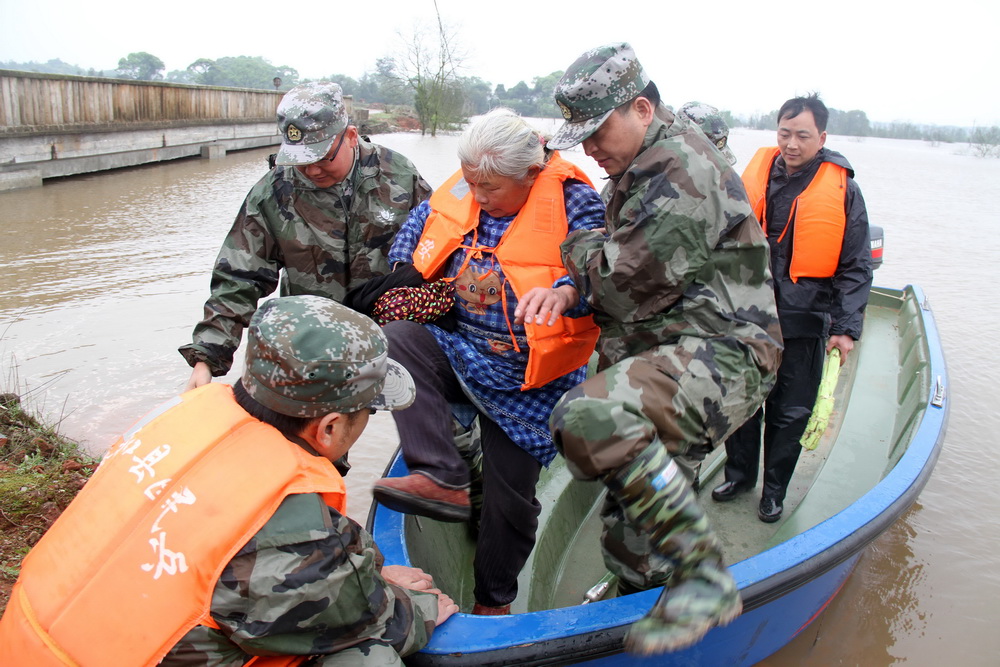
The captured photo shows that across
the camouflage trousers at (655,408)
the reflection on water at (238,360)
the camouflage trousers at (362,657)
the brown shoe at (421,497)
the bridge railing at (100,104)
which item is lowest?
the reflection on water at (238,360)

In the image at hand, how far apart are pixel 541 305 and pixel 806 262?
1.76m

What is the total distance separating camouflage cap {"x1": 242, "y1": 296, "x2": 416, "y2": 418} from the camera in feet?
5.12

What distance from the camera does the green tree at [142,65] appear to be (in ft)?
212

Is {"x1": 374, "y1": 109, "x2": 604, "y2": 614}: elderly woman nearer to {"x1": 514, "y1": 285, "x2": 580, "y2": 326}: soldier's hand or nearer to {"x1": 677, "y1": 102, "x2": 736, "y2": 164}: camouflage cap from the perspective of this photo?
{"x1": 514, "y1": 285, "x2": 580, "y2": 326}: soldier's hand

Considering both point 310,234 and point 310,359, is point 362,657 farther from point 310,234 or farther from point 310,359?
point 310,234

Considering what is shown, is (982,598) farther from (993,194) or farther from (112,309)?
(993,194)

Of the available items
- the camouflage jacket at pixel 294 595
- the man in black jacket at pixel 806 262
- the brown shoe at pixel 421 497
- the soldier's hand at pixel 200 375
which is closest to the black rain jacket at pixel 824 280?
the man in black jacket at pixel 806 262

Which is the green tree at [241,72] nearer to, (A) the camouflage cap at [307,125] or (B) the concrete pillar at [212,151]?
(B) the concrete pillar at [212,151]

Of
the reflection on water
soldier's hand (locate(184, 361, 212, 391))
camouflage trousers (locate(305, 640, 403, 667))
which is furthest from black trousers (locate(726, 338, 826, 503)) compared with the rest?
soldier's hand (locate(184, 361, 212, 391))

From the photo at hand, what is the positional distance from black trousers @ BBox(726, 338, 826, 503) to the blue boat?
10.1 inches

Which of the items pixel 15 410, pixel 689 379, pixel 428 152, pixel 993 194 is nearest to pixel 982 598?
pixel 689 379

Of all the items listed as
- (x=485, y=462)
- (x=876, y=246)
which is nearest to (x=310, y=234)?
(x=485, y=462)

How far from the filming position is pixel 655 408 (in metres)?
1.82

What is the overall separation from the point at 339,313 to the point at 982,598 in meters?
3.74
